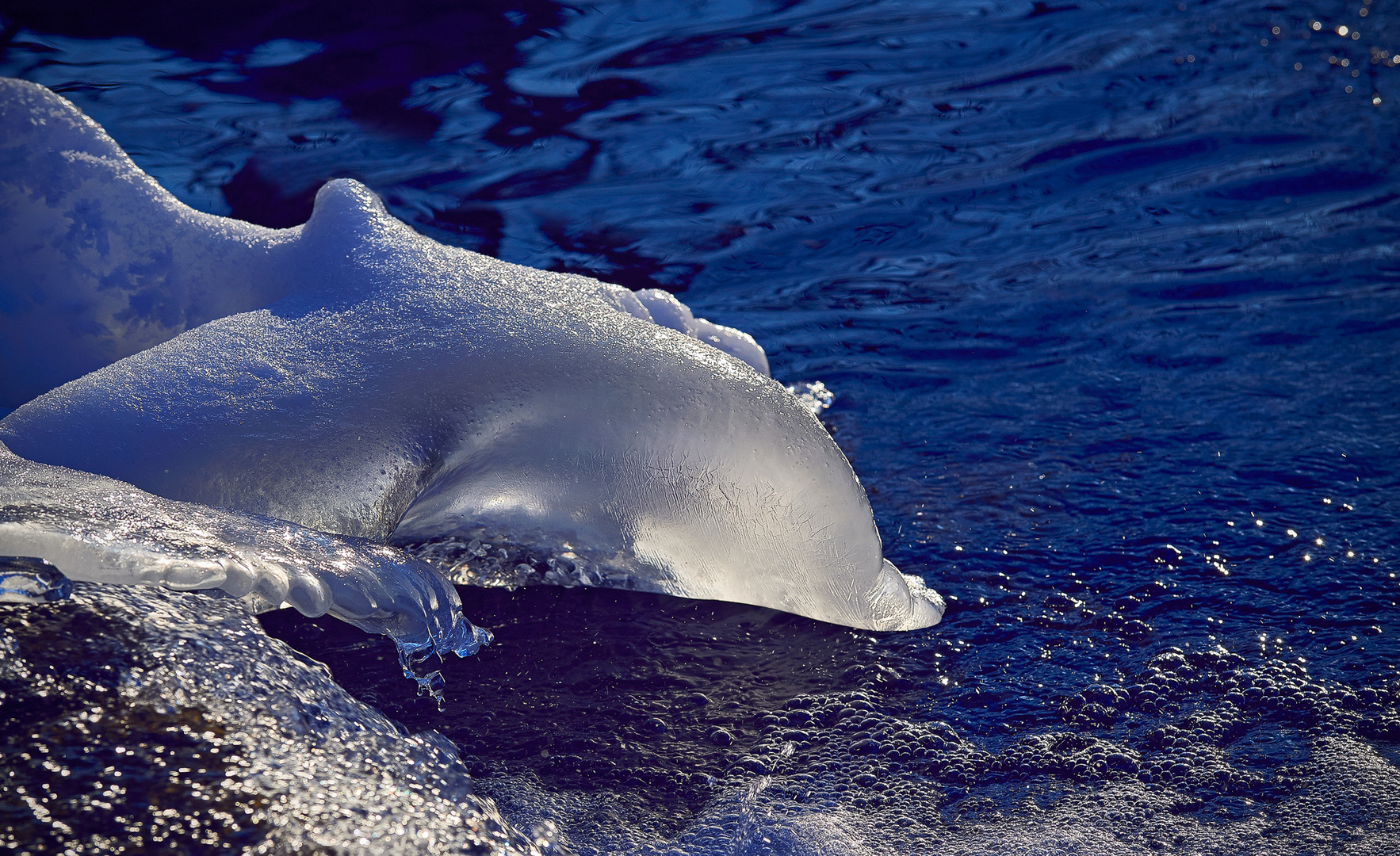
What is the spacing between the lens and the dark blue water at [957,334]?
4.97ft

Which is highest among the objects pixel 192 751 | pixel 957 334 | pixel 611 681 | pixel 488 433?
pixel 488 433

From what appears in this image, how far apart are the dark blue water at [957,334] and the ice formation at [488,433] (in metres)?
0.14

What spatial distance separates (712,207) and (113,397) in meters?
2.97

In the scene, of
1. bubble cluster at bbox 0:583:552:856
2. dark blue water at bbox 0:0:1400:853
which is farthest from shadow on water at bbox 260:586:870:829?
bubble cluster at bbox 0:583:552:856

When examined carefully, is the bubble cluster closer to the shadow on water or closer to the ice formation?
the shadow on water

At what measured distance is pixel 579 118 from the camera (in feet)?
15.0

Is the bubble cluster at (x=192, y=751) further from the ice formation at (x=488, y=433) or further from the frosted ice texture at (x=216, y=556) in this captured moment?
the ice formation at (x=488, y=433)

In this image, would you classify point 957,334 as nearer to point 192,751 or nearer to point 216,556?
point 216,556

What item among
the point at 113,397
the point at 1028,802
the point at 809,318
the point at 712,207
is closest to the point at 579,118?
the point at 712,207

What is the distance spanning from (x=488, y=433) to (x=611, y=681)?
484 mm

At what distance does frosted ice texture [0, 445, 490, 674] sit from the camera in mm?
1239

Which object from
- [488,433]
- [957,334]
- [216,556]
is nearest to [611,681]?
[488,433]

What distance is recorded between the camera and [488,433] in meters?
1.84

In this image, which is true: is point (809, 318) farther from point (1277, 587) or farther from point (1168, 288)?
point (1277, 587)
